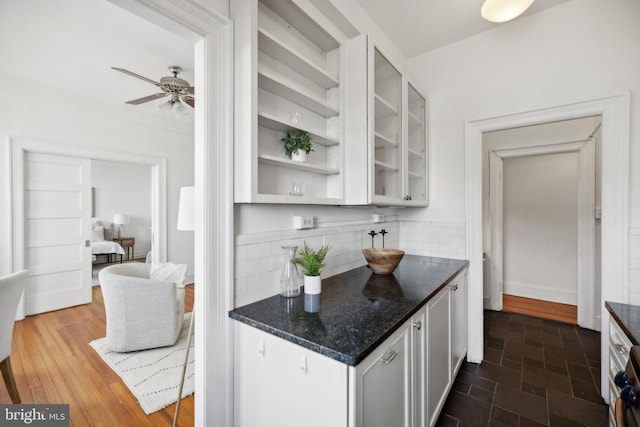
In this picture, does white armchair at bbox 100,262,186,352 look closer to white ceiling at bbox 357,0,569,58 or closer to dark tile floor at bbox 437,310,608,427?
dark tile floor at bbox 437,310,608,427

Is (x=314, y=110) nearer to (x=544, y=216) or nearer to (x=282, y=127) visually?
(x=282, y=127)

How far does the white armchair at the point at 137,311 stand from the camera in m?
2.30

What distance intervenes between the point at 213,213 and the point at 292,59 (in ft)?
3.21

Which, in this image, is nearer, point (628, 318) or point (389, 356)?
point (389, 356)

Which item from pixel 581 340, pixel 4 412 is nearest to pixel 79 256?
pixel 4 412

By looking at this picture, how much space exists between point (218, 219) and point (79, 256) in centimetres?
379

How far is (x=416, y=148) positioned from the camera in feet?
8.16

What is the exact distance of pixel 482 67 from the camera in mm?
2367

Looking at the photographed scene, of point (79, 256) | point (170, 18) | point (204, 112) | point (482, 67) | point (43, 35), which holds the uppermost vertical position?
point (43, 35)

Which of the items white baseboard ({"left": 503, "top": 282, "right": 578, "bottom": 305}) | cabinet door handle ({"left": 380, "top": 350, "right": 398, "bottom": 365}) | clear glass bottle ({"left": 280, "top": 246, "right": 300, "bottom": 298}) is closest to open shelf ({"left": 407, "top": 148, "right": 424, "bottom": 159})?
clear glass bottle ({"left": 280, "top": 246, "right": 300, "bottom": 298})

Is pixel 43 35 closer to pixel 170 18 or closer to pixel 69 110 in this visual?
pixel 69 110

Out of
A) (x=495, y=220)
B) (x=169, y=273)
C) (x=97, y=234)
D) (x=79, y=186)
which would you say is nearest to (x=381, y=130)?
(x=169, y=273)

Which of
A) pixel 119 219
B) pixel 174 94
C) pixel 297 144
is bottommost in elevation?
pixel 119 219

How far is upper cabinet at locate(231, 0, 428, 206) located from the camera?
1235 millimetres
